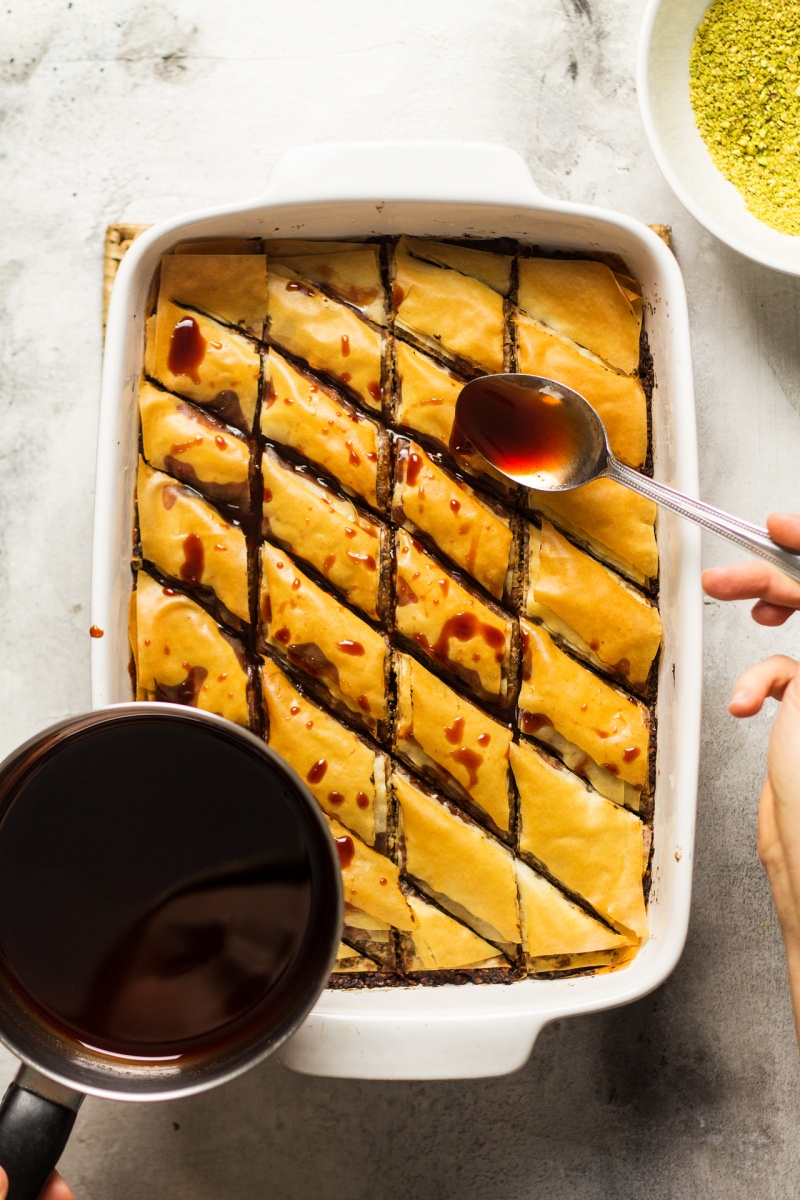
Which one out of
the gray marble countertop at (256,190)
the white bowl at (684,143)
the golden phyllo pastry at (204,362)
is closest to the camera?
the golden phyllo pastry at (204,362)

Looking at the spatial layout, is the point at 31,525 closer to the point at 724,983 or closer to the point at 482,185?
the point at 482,185

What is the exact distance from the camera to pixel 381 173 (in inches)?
66.2

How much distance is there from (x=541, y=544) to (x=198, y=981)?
0.99 metres

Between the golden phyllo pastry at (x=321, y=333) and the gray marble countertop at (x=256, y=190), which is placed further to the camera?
the gray marble countertop at (x=256, y=190)

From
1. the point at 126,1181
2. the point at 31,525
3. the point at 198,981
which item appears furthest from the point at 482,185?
the point at 126,1181

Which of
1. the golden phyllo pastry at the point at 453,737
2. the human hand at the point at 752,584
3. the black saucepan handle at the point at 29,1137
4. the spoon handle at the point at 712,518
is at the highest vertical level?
the spoon handle at the point at 712,518

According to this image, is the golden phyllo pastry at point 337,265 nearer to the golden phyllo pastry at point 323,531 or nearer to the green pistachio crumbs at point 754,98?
the golden phyllo pastry at point 323,531

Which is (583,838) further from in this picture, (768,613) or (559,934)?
(768,613)

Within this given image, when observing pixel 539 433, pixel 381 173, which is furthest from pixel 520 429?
pixel 381 173

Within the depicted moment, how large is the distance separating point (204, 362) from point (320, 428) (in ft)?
0.83

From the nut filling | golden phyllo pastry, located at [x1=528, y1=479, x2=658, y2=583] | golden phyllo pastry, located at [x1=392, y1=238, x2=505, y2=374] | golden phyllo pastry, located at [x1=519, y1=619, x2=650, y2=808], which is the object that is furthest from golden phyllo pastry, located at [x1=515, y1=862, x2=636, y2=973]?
golden phyllo pastry, located at [x1=392, y1=238, x2=505, y2=374]

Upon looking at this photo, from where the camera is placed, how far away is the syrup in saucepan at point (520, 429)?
175cm

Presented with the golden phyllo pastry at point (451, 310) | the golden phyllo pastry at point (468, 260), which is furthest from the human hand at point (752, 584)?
the golden phyllo pastry at point (468, 260)

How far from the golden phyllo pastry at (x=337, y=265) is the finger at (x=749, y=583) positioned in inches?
33.6
